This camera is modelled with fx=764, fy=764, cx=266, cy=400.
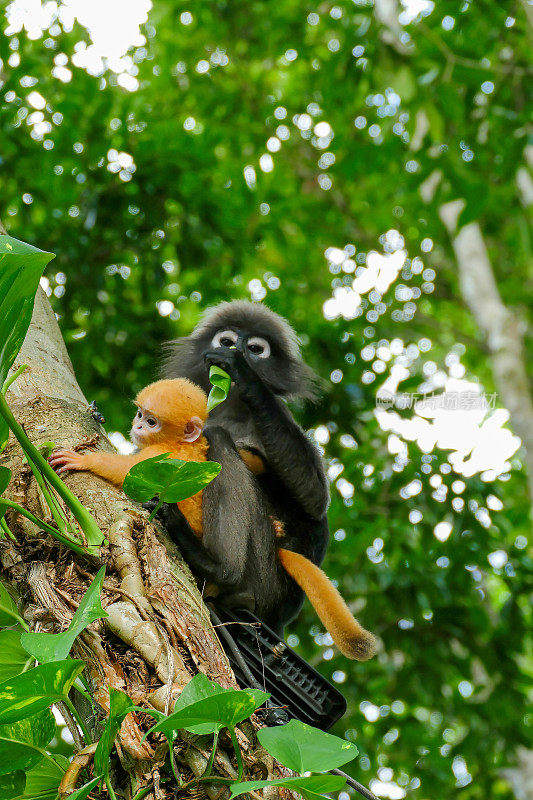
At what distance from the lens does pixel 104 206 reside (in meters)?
3.84

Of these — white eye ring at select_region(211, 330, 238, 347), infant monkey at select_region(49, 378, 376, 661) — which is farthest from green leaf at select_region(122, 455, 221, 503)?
white eye ring at select_region(211, 330, 238, 347)

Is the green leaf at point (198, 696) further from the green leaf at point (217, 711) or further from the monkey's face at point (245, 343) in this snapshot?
the monkey's face at point (245, 343)

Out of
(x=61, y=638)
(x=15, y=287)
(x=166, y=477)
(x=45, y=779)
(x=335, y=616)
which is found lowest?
(x=335, y=616)

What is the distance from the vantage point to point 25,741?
3.20 ft

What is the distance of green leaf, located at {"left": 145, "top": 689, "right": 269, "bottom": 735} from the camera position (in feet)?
2.95

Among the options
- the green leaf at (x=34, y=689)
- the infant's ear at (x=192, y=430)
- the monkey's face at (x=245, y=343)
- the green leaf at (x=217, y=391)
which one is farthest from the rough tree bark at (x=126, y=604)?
the monkey's face at (x=245, y=343)

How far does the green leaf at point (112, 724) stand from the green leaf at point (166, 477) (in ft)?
1.17

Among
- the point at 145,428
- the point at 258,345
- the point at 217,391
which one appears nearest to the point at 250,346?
the point at 258,345

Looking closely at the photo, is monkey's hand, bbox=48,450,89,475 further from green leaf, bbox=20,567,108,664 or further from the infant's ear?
green leaf, bbox=20,567,108,664

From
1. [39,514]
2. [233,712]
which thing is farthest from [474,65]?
[233,712]

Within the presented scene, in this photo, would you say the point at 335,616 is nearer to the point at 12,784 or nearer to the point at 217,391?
the point at 217,391

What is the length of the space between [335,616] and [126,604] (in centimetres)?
97

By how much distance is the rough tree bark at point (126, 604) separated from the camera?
1034mm

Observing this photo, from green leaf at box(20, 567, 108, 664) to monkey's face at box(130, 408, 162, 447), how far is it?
0.96 m
